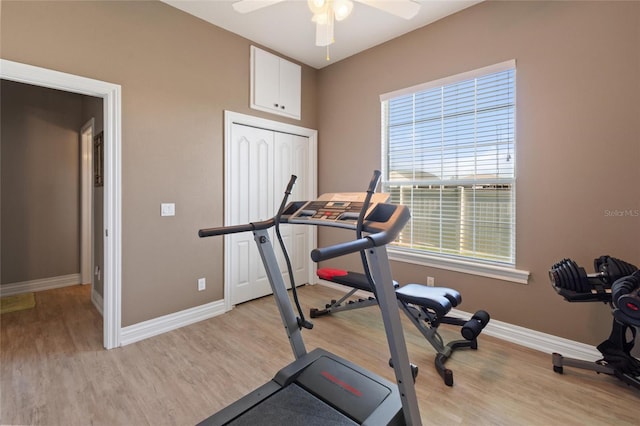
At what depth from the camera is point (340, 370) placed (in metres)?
1.72

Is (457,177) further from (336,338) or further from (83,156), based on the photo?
(83,156)

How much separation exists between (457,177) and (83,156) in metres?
4.66

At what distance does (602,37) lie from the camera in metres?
2.14

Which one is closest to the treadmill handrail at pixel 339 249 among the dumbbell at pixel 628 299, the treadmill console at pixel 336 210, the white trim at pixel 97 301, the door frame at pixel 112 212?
the treadmill console at pixel 336 210

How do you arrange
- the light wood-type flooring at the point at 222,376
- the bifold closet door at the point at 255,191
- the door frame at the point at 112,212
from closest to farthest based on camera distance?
the light wood-type flooring at the point at 222,376, the door frame at the point at 112,212, the bifold closet door at the point at 255,191

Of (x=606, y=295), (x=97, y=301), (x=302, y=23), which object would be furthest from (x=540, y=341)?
(x=97, y=301)

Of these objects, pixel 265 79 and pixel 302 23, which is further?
pixel 265 79

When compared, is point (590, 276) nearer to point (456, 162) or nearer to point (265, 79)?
point (456, 162)

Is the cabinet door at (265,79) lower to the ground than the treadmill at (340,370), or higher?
higher

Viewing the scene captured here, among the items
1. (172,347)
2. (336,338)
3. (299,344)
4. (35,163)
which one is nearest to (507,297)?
(336,338)

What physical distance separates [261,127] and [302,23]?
1156 mm

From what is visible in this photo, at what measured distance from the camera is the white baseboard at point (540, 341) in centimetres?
224

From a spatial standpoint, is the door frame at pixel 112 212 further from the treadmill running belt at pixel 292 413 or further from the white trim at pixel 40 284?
the white trim at pixel 40 284

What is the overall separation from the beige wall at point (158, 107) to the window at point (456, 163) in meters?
1.86
